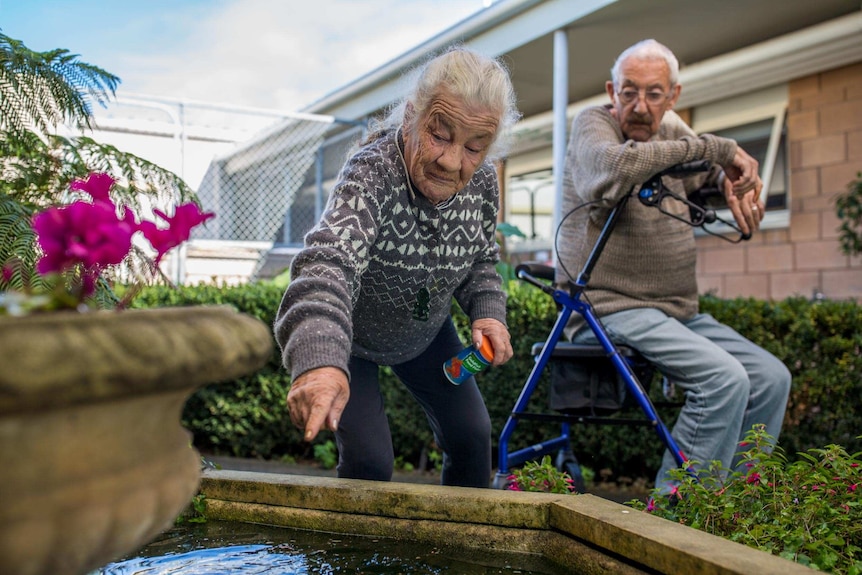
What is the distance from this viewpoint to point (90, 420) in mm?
860

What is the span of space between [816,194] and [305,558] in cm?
710

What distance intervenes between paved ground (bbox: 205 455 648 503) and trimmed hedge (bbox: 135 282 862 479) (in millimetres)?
140

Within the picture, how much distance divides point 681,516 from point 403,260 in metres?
1.10

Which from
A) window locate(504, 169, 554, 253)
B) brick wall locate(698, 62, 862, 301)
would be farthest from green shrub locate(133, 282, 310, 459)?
window locate(504, 169, 554, 253)

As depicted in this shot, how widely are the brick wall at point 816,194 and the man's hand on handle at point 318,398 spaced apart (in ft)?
21.1

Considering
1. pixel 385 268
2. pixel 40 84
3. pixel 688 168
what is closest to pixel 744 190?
pixel 688 168

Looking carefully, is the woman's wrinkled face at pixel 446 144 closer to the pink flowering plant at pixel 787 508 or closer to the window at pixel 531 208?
the pink flowering plant at pixel 787 508

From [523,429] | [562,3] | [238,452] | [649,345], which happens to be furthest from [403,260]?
[562,3]

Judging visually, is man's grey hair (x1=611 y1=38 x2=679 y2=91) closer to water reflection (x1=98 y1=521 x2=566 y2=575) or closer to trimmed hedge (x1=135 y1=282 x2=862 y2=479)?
trimmed hedge (x1=135 y1=282 x2=862 y2=479)

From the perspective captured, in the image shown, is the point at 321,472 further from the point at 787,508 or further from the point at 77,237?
the point at 77,237

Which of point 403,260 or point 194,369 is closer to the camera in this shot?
point 194,369

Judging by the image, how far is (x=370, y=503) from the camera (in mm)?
2283

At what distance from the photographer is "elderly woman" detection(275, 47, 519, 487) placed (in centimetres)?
222

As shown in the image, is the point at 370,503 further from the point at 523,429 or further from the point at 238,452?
the point at 238,452
